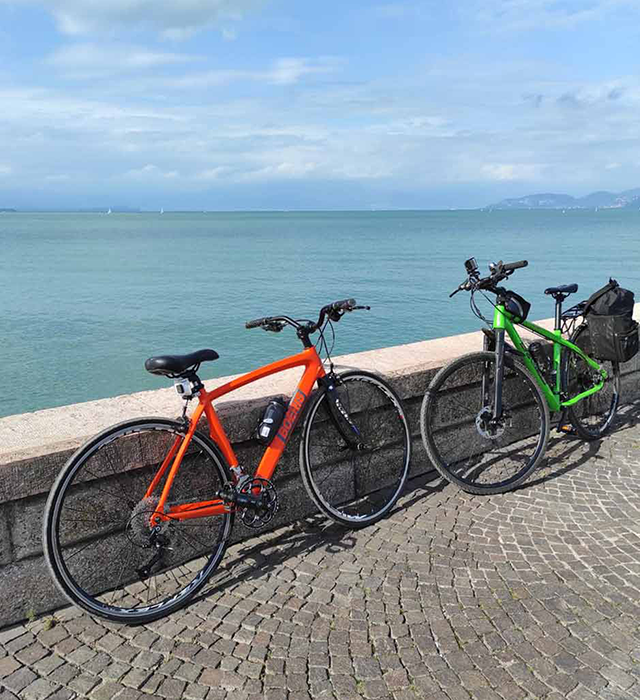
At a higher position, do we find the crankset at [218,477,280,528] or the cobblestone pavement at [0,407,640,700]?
the crankset at [218,477,280,528]

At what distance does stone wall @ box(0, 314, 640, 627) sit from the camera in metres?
3.46

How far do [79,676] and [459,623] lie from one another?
5.71 ft

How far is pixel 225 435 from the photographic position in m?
4.03

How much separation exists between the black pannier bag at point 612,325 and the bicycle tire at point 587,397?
13 cm

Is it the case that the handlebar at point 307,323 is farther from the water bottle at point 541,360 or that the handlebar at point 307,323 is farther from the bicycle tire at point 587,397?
the bicycle tire at point 587,397

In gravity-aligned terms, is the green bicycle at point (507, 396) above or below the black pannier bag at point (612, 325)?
below

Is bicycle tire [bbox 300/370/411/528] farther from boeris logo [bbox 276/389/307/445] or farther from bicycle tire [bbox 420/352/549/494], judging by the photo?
bicycle tire [bbox 420/352/549/494]

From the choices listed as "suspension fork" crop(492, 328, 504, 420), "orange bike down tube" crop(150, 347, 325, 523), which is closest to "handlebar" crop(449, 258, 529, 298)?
"suspension fork" crop(492, 328, 504, 420)

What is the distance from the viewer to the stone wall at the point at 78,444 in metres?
3.46

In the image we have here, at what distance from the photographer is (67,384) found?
2031 centimetres

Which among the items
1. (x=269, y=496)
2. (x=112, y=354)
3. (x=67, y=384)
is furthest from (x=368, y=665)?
(x=112, y=354)

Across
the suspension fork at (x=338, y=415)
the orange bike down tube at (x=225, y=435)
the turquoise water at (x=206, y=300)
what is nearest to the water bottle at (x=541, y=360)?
the suspension fork at (x=338, y=415)

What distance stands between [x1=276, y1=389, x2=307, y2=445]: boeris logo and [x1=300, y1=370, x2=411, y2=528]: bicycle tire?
0.13 metres

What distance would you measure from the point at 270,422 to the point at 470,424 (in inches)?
80.1
